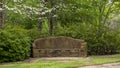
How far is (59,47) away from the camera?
49.3ft

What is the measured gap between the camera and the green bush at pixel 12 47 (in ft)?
41.4

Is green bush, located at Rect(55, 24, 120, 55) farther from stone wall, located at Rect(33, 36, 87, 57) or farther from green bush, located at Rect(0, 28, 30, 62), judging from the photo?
green bush, located at Rect(0, 28, 30, 62)

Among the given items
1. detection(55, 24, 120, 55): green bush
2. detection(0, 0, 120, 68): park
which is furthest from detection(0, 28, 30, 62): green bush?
detection(55, 24, 120, 55): green bush

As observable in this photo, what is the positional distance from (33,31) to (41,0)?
8.76 feet

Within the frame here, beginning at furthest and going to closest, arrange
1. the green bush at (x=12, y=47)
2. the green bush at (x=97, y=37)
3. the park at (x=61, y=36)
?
the green bush at (x=97, y=37) < the park at (x=61, y=36) < the green bush at (x=12, y=47)

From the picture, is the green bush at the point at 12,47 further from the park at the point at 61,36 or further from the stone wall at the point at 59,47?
the stone wall at the point at 59,47

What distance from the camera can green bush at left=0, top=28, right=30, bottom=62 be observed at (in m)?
12.6

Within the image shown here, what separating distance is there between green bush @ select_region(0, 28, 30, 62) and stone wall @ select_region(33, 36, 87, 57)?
1.10 metres

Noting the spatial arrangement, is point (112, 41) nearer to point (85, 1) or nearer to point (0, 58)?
point (85, 1)

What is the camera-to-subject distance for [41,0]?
698 inches

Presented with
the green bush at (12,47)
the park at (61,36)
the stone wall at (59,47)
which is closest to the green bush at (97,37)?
the park at (61,36)

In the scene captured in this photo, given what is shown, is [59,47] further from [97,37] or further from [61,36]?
[97,37]

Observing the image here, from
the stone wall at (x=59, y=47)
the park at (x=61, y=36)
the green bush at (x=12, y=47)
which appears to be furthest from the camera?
the stone wall at (x=59, y=47)

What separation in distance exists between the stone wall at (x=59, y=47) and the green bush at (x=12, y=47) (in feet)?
3.60
